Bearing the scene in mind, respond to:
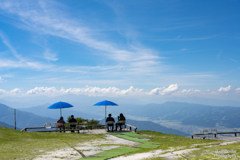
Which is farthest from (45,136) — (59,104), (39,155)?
(39,155)

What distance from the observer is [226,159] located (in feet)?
24.4

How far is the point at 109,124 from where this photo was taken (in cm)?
2223

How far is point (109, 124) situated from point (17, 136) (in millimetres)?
9085

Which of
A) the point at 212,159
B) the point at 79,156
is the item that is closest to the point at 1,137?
the point at 79,156

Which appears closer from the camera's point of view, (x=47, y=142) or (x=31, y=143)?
(x=31, y=143)

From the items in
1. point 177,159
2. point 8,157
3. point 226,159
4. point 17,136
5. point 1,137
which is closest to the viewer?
point 226,159

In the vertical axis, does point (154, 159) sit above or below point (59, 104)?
below

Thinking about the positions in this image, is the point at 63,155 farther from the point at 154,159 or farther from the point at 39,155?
the point at 154,159

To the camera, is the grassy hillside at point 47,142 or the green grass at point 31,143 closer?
the green grass at point 31,143

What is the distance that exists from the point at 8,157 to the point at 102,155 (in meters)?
4.69

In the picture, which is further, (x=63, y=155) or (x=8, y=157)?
(x=63, y=155)

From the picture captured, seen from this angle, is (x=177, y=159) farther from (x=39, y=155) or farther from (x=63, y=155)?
(x=39, y=155)

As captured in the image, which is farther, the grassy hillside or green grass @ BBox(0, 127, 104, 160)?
the grassy hillside

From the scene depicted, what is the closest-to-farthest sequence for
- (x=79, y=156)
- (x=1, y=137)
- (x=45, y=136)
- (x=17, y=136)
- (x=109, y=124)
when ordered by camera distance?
1. (x=79, y=156)
2. (x=1, y=137)
3. (x=17, y=136)
4. (x=45, y=136)
5. (x=109, y=124)
